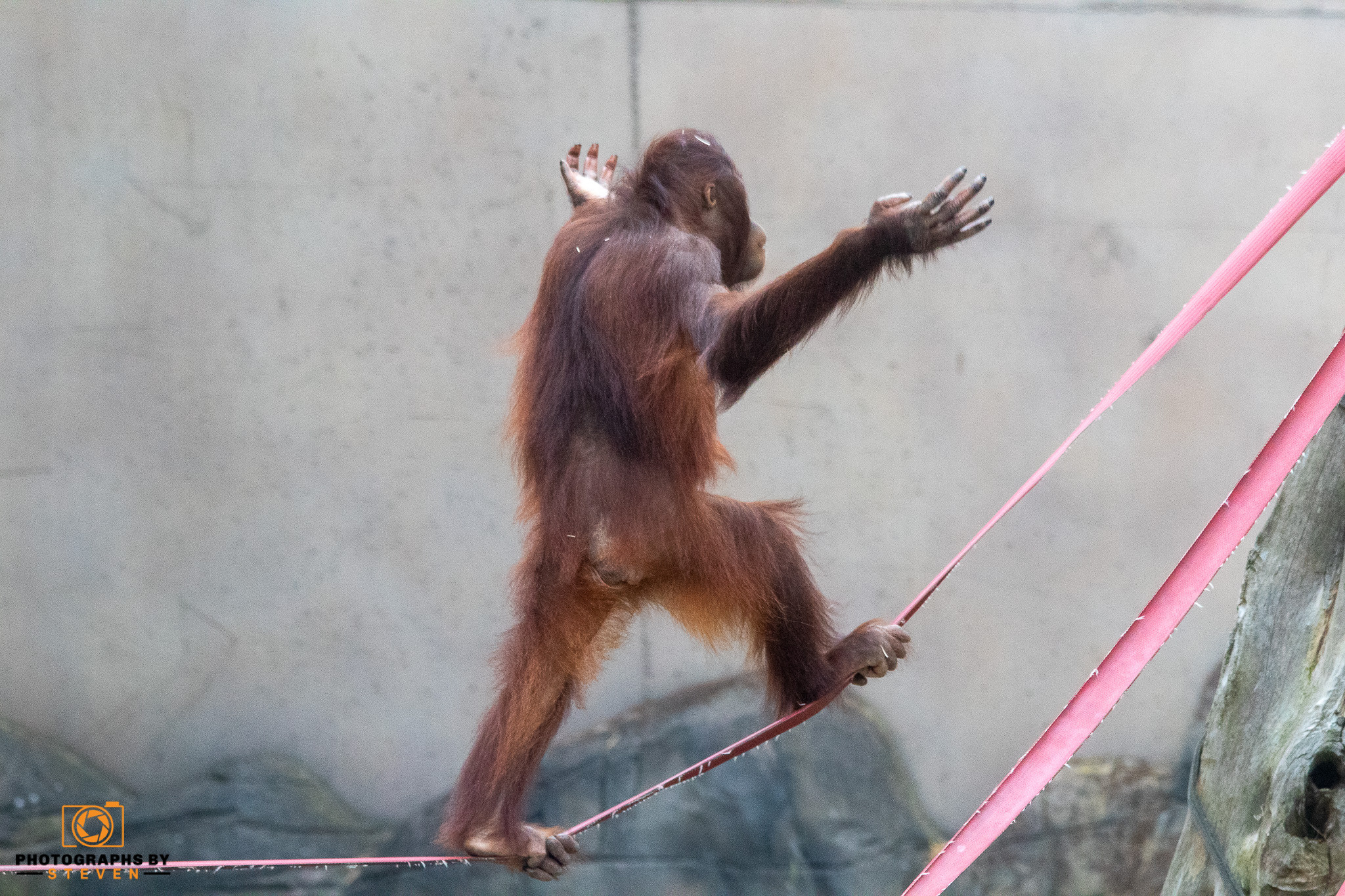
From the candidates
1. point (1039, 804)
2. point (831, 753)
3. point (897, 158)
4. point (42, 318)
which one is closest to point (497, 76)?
point (897, 158)

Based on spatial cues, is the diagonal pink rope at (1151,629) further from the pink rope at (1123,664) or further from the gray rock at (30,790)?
the gray rock at (30,790)

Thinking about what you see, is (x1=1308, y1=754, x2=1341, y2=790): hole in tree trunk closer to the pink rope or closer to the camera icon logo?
the pink rope

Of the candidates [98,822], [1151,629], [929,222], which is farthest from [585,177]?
[98,822]

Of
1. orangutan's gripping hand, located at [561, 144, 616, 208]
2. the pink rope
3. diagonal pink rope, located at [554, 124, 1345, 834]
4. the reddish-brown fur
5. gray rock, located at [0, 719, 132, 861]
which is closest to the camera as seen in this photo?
the pink rope

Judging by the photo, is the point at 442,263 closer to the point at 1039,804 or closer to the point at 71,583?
the point at 71,583

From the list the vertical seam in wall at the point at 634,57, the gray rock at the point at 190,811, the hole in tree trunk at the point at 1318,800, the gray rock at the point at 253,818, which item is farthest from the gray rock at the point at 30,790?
the hole in tree trunk at the point at 1318,800

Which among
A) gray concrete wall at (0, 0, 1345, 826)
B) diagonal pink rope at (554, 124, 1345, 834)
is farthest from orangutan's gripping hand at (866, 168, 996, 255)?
gray concrete wall at (0, 0, 1345, 826)

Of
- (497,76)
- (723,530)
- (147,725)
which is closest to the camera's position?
(723,530)

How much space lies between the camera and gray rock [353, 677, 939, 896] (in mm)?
4227

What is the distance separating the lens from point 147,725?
426cm

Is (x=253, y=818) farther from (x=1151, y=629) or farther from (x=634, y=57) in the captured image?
(x=1151, y=629)

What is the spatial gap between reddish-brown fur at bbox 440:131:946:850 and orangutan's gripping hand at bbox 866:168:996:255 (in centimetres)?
34

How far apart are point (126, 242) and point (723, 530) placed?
112 inches

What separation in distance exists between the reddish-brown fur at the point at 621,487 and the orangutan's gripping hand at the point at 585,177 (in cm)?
22
